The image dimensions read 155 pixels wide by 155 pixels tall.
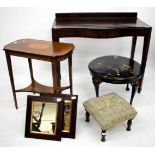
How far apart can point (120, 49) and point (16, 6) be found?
1527 mm

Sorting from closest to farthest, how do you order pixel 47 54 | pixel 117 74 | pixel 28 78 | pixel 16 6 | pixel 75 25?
1. pixel 47 54
2. pixel 117 74
3. pixel 75 25
4. pixel 16 6
5. pixel 28 78

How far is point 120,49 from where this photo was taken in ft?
10.3

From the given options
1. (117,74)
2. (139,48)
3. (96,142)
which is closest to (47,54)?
(117,74)

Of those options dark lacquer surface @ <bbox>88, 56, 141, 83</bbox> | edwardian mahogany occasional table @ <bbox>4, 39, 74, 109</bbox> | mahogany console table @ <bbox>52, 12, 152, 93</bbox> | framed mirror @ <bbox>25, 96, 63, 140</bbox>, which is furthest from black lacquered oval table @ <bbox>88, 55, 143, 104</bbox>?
framed mirror @ <bbox>25, 96, 63, 140</bbox>

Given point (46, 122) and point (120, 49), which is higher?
point (120, 49)

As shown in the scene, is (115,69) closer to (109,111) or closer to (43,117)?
(109,111)

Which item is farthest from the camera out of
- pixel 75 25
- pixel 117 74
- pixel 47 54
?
pixel 75 25

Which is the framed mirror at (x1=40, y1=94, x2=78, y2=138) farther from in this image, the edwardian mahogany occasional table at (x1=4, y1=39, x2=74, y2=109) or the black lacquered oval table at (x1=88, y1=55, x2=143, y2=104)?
→ the black lacquered oval table at (x1=88, y1=55, x2=143, y2=104)

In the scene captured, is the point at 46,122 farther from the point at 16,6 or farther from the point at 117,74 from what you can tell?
the point at 16,6

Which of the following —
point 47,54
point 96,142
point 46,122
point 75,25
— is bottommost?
point 96,142

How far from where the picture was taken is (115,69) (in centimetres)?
227

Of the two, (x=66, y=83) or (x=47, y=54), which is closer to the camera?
(x=47, y=54)

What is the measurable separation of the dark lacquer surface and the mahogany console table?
0.13 m

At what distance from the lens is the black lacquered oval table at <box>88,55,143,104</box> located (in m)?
2.14
